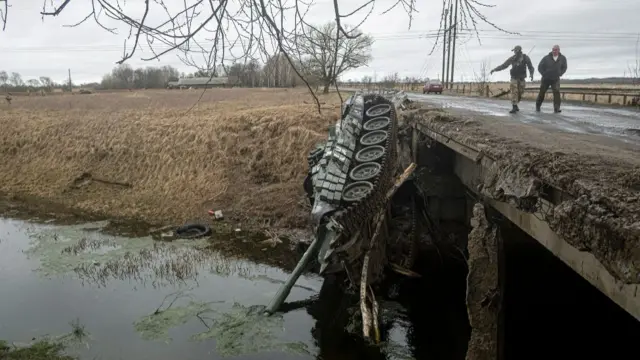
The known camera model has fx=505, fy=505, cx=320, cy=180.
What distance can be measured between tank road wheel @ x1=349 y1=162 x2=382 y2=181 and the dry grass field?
199 inches

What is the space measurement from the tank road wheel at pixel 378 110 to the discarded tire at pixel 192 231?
6036 mm

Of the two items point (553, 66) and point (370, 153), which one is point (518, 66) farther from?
point (370, 153)

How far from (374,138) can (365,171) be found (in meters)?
1.43

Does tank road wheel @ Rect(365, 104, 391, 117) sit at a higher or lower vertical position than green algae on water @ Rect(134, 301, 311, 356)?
higher

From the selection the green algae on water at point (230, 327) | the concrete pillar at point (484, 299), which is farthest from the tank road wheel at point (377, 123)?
the concrete pillar at point (484, 299)

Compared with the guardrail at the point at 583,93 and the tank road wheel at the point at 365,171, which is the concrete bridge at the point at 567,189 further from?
the guardrail at the point at 583,93

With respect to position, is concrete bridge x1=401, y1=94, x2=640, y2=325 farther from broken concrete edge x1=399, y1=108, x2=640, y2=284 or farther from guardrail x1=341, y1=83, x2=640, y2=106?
guardrail x1=341, y1=83, x2=640, y2=106

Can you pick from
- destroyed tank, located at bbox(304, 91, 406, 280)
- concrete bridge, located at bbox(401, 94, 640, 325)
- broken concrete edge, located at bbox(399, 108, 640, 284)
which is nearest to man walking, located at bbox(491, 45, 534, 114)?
concrete bridge, located at bbox(401, 94, 640, 325)

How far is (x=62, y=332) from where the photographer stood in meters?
8.82

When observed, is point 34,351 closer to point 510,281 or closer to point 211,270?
point 211,270

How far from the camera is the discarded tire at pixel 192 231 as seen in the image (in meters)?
14.9

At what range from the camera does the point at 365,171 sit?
11.1 metres

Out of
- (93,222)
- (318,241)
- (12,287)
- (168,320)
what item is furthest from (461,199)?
(93,222)

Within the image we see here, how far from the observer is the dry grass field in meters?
18.0
